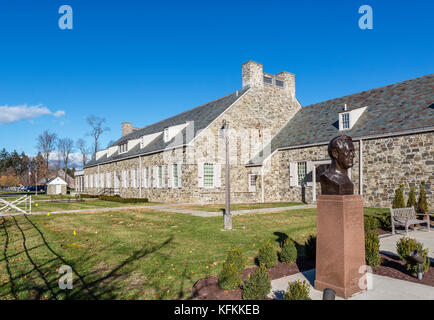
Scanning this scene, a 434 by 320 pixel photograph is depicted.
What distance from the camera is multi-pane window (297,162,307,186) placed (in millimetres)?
19902

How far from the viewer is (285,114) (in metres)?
25.3

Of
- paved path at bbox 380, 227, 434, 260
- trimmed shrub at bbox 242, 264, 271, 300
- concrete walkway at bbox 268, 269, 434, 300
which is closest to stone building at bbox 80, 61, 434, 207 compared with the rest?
paved path at bbox 380, 227, 434, 260

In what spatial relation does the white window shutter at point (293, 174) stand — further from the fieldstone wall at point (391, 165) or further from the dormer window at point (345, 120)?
the dormer window at point (345, 120)

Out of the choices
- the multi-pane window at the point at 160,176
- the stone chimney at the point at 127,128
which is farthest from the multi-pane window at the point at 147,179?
the stone chimney at the point at 127,128

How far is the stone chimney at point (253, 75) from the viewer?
23.2m

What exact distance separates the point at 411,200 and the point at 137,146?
24.7 metres

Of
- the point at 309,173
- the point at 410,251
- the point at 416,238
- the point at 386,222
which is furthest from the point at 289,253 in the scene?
the point at 309,173

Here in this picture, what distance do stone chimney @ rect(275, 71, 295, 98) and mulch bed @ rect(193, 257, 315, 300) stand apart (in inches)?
838

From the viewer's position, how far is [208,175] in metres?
20.7

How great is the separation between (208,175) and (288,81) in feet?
39.3

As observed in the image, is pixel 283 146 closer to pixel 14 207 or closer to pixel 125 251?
pixel 125 251

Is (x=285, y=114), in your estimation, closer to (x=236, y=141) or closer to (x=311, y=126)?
(x=311, y=126)

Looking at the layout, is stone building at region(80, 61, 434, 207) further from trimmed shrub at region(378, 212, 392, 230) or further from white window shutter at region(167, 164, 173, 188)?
trimmed shrub at region(378, 212, 392, 230)
